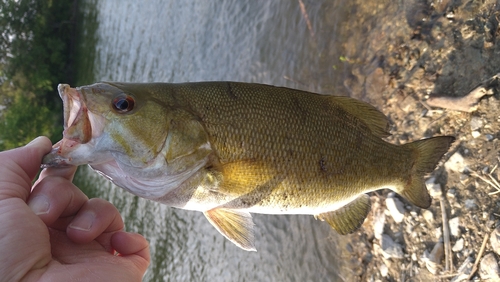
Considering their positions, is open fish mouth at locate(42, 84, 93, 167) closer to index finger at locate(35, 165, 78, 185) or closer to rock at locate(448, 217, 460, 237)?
index finger at locate(35, 165, 78, 185)

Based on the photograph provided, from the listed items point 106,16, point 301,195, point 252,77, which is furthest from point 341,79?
point 106,16

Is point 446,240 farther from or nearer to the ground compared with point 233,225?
nearer to the ground

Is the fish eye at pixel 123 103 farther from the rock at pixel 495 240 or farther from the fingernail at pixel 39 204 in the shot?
the rock at pixel 495 240

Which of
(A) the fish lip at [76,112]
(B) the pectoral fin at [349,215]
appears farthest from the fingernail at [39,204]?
(B) the pectoral fin at [349,215]

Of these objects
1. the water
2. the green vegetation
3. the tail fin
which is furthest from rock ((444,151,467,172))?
the green vegetation

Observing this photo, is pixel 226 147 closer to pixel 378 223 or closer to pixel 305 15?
pixel 378 223

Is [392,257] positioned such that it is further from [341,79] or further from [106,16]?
[106,16]

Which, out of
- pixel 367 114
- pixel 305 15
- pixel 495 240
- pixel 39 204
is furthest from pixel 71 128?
pixel 305 15
